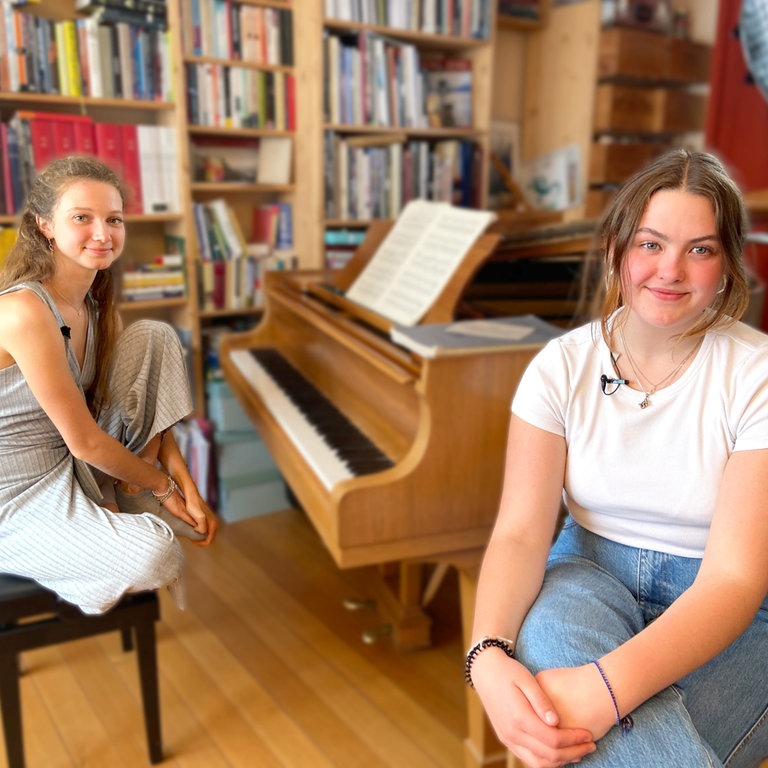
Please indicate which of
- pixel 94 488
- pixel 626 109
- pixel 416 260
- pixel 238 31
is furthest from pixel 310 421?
pixel 626 109

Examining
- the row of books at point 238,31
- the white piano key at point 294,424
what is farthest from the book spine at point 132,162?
the white piano key at point 294,424

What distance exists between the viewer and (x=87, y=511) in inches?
42.6

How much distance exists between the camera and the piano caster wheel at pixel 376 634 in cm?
216

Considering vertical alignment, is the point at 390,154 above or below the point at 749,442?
above

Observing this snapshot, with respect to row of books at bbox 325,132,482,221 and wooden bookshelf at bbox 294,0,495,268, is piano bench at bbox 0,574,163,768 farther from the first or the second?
row of books at bbox 325,132,482,221

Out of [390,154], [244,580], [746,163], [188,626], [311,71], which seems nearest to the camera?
[188,626]

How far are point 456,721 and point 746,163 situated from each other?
264 cm

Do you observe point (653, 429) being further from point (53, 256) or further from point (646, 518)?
point (53, 256)

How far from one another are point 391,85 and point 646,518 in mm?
2306

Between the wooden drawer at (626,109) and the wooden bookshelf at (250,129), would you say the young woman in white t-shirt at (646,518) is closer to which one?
the wooden bookshelf at (250,129)

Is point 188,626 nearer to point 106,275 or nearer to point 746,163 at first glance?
point 106,275

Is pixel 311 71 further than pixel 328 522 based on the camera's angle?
Yes

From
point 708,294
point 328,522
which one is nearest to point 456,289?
point 328,522

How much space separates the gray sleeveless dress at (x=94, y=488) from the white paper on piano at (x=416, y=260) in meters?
0.81
